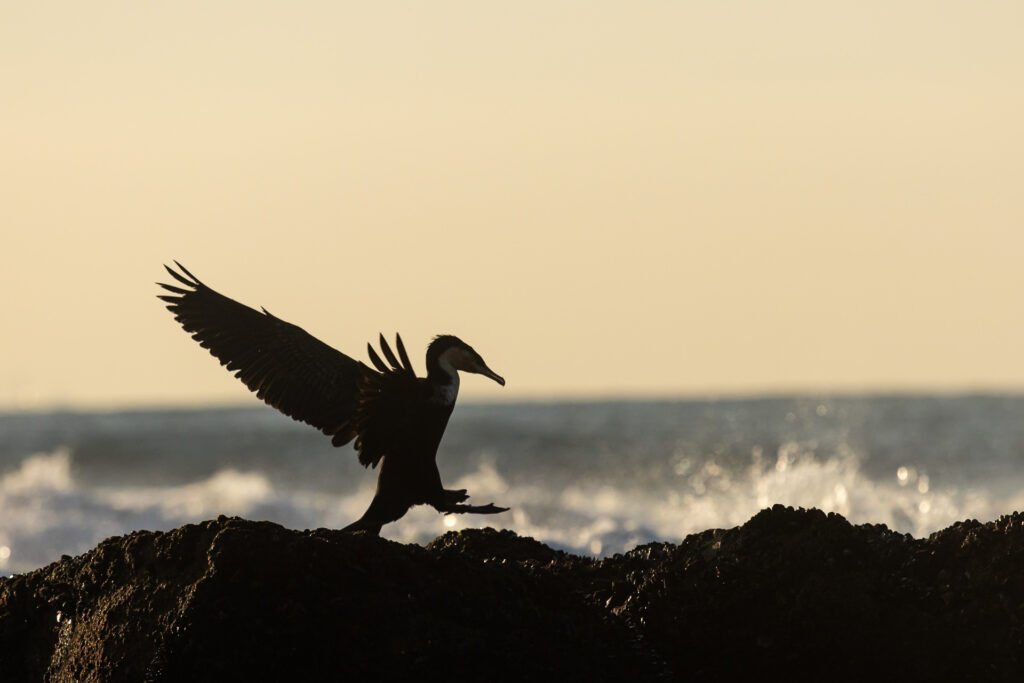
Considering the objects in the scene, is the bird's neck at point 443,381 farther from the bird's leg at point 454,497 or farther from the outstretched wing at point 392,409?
the bird's leg at point 454,497

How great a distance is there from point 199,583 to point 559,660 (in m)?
1.20

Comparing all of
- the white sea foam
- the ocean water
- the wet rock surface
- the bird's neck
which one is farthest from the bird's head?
the ocean water

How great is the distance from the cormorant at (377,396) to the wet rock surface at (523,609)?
6.28 feet

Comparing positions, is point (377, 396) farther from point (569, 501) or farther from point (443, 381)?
point (569, 501)

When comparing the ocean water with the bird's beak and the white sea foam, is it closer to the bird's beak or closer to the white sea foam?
the white sea foam

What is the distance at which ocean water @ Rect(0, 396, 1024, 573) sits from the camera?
22.5 m

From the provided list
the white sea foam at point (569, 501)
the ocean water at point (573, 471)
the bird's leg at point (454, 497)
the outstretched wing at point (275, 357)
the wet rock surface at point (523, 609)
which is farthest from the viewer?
the ocean water at point (573, 471)

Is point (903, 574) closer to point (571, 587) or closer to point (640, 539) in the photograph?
point (571, 587)

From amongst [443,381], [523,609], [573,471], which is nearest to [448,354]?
[443,381]

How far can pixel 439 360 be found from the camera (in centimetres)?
1000

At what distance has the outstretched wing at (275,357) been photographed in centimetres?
1078

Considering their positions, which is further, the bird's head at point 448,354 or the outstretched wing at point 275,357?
the outstretched wing at point 275,357

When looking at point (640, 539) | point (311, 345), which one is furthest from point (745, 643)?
point (640, 539)

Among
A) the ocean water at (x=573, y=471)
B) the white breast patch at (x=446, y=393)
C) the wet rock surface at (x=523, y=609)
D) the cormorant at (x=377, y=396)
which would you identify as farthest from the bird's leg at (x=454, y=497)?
the ocean water at (x=573, y=471)
